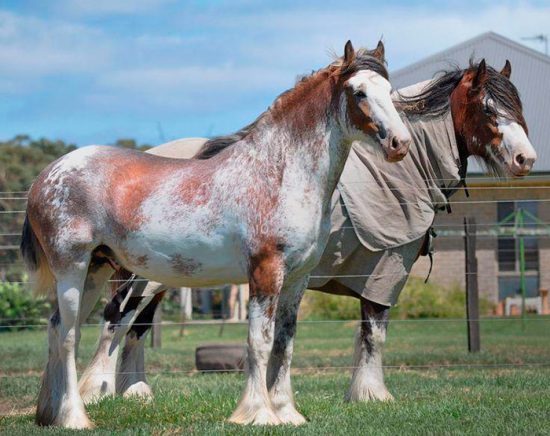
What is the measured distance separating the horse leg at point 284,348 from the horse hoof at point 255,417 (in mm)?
312

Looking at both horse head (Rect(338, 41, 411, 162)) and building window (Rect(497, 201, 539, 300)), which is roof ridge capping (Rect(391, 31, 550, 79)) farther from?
horse head (Rect(338, 41, 411, 162))

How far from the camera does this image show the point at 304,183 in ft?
19.1

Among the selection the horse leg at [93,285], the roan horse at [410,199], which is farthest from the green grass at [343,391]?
the horse leg at [93,285]

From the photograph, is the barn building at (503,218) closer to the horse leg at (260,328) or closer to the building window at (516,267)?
the building window at (516,267)

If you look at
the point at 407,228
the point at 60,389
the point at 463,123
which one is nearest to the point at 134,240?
the point at 60,389

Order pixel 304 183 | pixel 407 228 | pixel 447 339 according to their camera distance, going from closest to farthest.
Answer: pixel 304 183 < pixel 407 228 < pixel 447 339

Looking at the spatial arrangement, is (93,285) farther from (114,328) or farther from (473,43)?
(473,43)

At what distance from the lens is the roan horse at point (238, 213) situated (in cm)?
568

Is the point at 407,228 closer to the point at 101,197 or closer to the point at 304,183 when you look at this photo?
the point at 304,183

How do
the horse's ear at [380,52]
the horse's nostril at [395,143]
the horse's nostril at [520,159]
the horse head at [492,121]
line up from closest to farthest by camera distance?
the horse's nostril at [395,143] → the horse's ear at [380,52] → the horse's nostril at [520,159] → the horse head at [492,121]

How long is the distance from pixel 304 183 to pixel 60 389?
1.94 meters

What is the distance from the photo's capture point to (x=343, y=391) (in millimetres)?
8352

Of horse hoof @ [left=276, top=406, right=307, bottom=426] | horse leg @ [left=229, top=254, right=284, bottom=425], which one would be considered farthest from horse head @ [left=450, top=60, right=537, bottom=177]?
horse hoof @ [left=276, top=406, right=307, bottom=426]

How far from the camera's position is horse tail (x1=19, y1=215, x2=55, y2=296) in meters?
6.40
